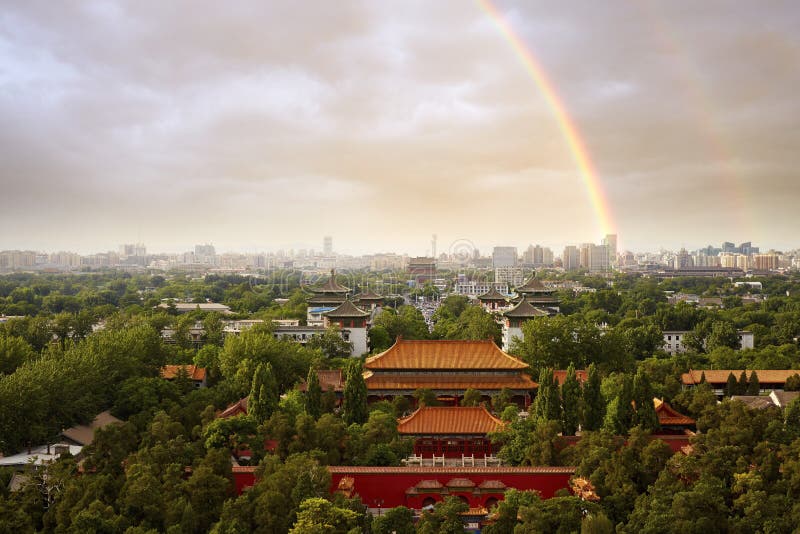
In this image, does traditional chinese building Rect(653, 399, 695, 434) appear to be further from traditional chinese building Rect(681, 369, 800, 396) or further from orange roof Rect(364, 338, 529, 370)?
traditional chinese building Rect(681, 369, 800, 396)

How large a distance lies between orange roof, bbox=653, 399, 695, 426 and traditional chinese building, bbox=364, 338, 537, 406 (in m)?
4.66

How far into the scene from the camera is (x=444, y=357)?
26125 mm

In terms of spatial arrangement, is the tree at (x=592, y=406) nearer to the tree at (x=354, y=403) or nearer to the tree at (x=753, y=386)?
the tree at (x=354, y=403)

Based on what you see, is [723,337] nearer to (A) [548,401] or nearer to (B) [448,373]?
(B) [448,373]

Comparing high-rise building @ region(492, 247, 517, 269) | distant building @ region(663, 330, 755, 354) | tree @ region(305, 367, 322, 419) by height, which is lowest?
distant building @ region(663, 330, 755, 354)

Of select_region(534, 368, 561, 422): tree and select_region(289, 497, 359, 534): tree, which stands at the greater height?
select_region(534, 368, 561, 422): tree

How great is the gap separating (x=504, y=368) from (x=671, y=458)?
923cm

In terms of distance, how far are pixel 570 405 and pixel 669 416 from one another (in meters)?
3.80

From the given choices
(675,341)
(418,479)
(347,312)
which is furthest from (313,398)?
(675,341)

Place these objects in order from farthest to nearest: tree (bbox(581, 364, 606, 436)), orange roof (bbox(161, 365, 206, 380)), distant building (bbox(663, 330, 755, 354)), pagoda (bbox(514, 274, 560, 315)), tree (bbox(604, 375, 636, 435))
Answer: pagoda (bbox(514, 274, 560, 315)) < distant building (bbox(663, 330, 755, 354)) < orange roof (bbox(161, 365, 206, 380)) < tree (bbox(581, 364, 606, 436)) < tree (bbox(604, 375, 636, 435))

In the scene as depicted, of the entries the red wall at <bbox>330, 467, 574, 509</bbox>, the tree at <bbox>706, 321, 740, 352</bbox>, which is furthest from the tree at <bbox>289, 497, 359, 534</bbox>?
the tree at <bbox>706, 321, 740, 352</bbox>

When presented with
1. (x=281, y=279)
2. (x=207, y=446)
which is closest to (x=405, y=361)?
(x=207, y=446)

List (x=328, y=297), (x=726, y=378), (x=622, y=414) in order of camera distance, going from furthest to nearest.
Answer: (x=328, y=297), (x=726, y=378), (x=622, y=414)

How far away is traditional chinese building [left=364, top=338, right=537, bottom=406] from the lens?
25.5 metres
